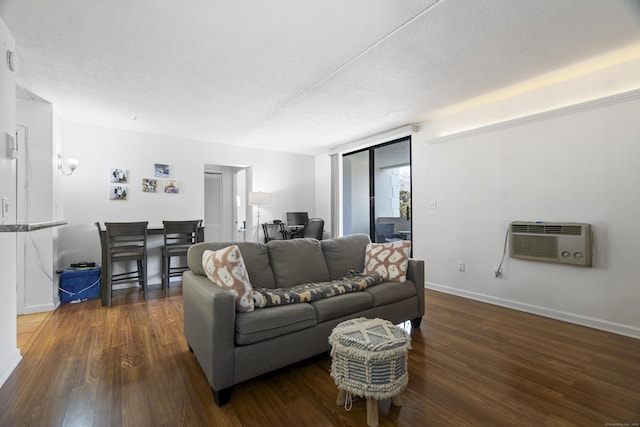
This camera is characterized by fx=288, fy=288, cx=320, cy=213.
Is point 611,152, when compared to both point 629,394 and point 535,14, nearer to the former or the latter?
point 535,14

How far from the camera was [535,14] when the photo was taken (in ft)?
6.16

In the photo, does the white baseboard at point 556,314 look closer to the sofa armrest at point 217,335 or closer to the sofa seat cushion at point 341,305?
the sofa seat cushion at point 341,305

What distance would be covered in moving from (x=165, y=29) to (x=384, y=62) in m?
1.69

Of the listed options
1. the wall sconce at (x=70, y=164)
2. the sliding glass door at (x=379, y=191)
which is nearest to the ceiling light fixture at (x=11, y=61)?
the wall sconce at (x=70, y=164)

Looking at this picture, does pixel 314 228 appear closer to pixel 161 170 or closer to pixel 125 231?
pixel 161 170

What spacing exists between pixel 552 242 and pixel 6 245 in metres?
4.53

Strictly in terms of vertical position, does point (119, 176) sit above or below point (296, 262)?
above

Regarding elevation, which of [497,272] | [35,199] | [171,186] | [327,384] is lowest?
[327,384]

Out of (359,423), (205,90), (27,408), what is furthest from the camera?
(205,90)

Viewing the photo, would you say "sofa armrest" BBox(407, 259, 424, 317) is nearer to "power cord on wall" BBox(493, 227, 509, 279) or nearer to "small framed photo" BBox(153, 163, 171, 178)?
"power cord on wall" BBox(493, 227, 509, 279)

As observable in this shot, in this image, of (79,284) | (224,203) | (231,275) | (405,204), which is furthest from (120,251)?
(405,204)

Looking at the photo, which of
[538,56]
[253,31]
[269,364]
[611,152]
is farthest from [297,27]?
[611,152]

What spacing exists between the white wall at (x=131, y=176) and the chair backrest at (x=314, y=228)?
1225 millimetres

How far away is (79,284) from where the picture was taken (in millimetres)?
3549
